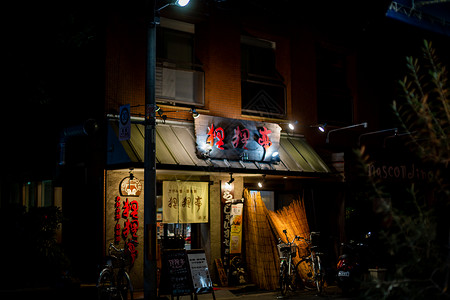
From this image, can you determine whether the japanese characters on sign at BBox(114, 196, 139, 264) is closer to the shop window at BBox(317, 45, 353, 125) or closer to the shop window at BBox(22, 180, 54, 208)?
the shop window at BBox(22, 180, 54, 208)

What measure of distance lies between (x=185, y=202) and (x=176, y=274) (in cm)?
322

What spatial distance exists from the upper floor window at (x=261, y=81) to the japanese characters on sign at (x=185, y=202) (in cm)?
366

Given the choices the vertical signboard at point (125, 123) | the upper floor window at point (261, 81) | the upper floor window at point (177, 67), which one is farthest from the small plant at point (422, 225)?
the upper floor window at point (261, 81)

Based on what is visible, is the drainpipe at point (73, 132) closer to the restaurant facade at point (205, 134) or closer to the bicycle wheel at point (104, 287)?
the restaurant facade at point (205, 134)

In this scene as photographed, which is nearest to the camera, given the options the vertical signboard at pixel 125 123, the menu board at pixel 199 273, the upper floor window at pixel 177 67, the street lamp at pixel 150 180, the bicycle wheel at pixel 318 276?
the street lamp at pixel 150 180

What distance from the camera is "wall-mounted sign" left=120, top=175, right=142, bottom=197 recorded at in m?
13.6

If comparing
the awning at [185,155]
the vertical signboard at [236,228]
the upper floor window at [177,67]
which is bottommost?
the vertical signboard at [236,228]

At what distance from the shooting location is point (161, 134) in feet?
46.4

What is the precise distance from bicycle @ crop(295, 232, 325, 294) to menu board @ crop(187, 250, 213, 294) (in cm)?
331

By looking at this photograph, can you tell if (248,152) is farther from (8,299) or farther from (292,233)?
(8,299)

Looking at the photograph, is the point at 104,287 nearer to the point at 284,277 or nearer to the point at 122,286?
the point at 122,286

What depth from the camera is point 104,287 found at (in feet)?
38.7

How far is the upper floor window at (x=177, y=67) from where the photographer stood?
596 inches

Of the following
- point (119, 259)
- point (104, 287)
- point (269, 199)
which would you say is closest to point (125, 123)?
point (119, 259)
